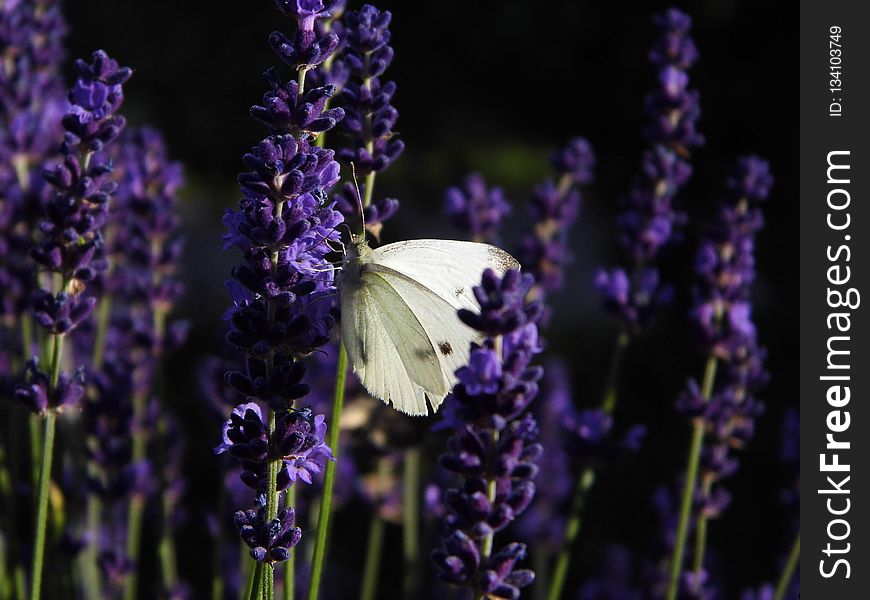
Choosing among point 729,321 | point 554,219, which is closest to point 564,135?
point 554,219

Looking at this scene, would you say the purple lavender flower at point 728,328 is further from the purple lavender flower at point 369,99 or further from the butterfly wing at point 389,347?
the purple lavender flower at point 369,99

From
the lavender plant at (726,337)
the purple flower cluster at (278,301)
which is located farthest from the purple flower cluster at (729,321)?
the purple flower cluster at (278,301)

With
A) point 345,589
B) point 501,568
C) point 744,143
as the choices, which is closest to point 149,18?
point 744,143

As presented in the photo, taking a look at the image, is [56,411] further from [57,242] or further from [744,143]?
[744,143]

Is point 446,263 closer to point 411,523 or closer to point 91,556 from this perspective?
point 411,523

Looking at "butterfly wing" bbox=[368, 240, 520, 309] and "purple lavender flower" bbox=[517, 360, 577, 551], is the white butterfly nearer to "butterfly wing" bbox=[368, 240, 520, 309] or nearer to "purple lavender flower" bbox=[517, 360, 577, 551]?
"butterfly wing" bbox=[368, 240, 520, 309]

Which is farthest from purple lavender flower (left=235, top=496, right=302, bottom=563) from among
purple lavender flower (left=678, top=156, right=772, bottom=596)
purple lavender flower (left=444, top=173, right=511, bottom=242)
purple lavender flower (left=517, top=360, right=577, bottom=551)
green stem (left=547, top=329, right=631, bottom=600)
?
purple lavender flower (left=517, top=360, right=577, bottom=551)
